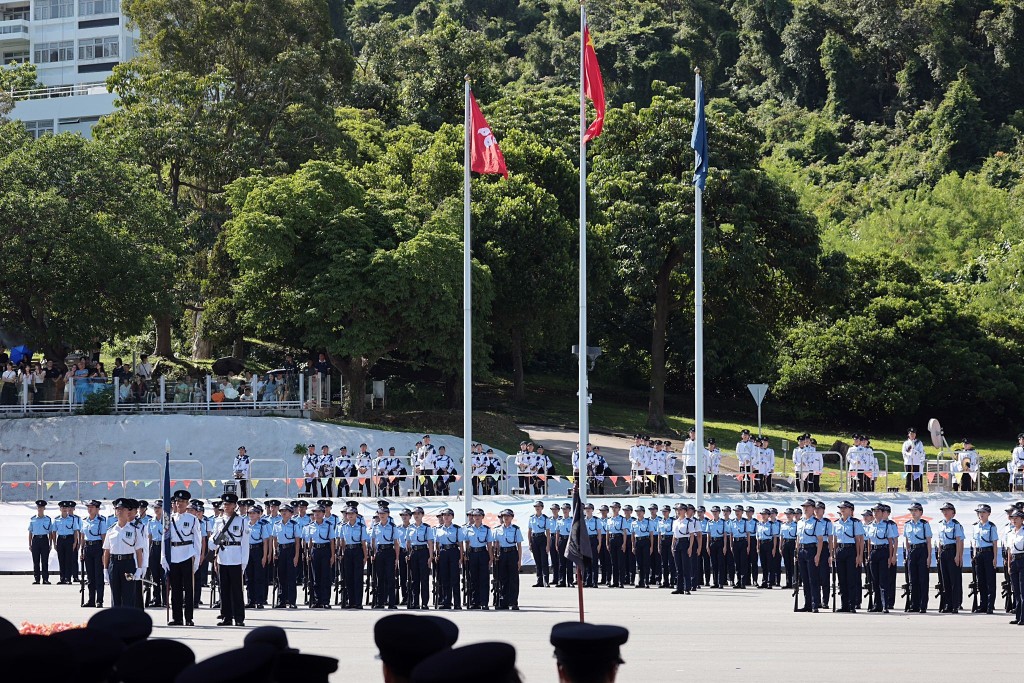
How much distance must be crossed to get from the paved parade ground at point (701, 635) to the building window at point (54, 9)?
62.8 m

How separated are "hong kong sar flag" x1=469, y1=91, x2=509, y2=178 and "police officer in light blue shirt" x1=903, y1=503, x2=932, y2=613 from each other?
9.99 m

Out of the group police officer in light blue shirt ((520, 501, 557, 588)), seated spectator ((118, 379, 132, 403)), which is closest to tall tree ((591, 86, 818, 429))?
seated spectator ((118, 379, 132, 403))


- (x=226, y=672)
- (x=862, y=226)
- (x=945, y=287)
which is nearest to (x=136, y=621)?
(x=226, y=672)

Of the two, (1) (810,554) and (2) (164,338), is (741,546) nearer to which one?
(1) (810,554)

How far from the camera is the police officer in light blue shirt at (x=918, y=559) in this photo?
18906 mm

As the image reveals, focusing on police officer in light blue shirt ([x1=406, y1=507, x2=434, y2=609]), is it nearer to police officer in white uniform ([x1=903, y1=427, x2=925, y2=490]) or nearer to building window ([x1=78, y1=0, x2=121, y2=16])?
police officer in white uniform ([x1=903, y1=427, x2=925, y2=490])

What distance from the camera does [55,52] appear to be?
255 feet

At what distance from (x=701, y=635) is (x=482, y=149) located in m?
12.2

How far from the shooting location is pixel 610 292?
4872 cm

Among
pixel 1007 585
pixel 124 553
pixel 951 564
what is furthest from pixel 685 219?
pixel 124 553

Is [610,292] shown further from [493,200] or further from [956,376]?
[956,376]

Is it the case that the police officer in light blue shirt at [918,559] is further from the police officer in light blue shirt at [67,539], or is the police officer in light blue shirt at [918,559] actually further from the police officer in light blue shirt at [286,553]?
the police officer in light blue shirt at [67,539]

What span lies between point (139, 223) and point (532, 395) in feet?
57.1

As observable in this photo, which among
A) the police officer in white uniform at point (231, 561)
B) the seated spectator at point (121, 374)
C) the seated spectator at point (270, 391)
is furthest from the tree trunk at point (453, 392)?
the police officer in white uniform at point (231, 561)
